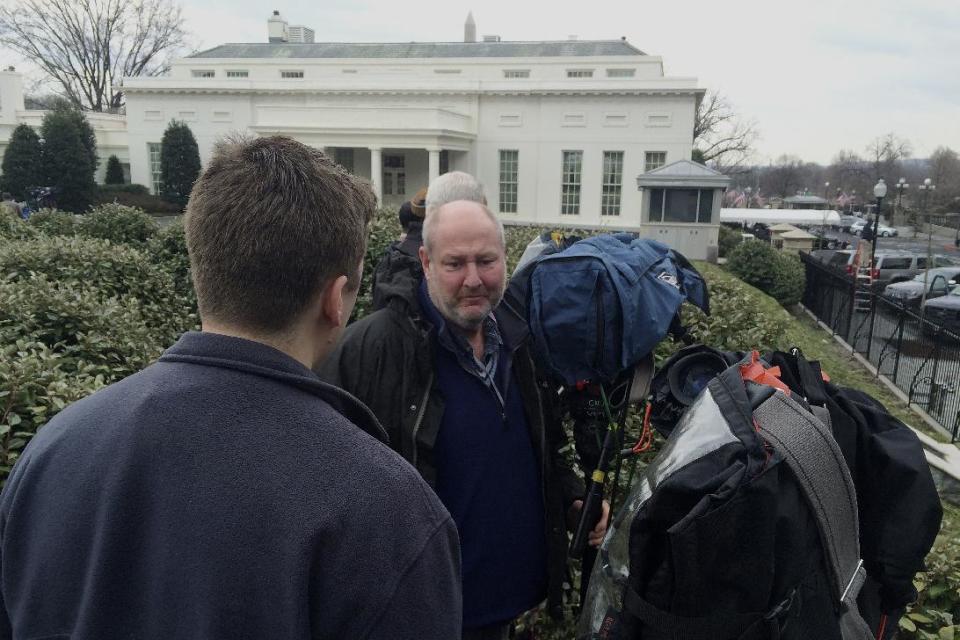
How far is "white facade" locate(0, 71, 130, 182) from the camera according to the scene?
135ft

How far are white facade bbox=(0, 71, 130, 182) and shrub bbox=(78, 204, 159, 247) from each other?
3584 cm

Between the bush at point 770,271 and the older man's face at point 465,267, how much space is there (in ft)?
52.8

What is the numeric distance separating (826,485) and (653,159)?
3437 cm

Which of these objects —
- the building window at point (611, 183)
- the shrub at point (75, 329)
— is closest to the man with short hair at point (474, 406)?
the shrub at point (75, 329)

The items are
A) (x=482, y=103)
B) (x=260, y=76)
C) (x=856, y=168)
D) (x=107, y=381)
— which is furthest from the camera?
(x=856, y=168)

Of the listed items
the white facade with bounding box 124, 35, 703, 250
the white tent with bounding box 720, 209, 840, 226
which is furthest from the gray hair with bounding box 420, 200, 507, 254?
the white tent with bounding box 720, 209, 840, 226

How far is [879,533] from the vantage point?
6.59 feet

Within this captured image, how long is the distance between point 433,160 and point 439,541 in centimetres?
3271

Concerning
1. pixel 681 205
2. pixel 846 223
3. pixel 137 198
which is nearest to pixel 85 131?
pixel 137 198

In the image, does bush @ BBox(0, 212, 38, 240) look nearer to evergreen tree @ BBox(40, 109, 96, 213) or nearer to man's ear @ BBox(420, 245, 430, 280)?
man's ear @ BBox(420, 245, 430, 280)

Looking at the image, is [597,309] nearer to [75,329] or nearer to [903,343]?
[75,329]

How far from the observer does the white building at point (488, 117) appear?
33.4 meters

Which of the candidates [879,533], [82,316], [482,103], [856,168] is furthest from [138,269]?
[856,168]

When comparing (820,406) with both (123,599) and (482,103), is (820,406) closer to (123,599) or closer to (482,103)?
(123,599)
